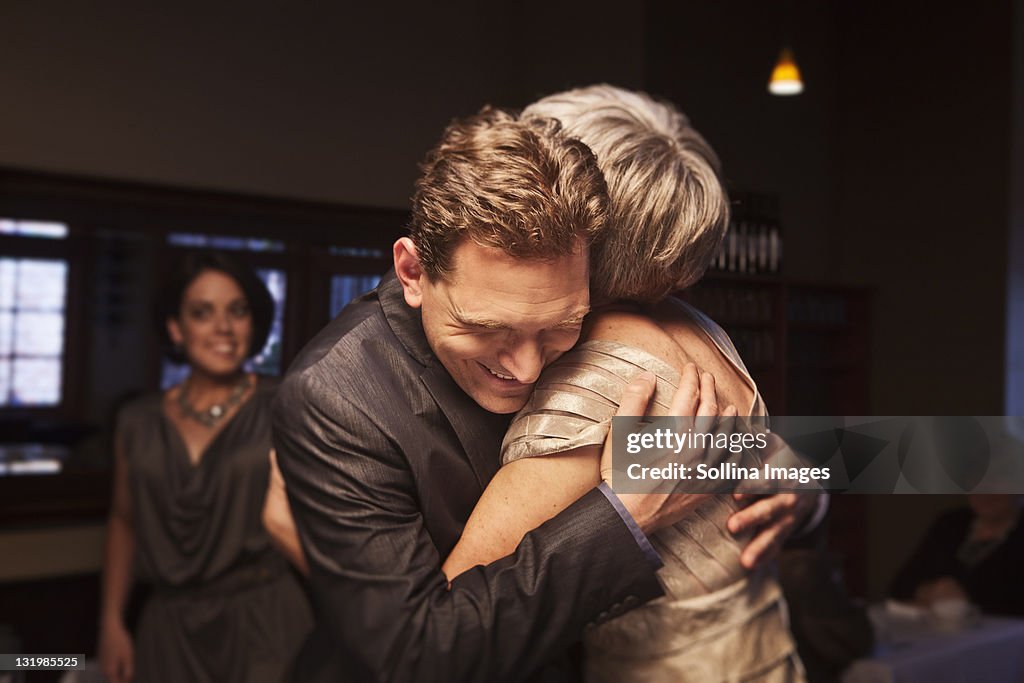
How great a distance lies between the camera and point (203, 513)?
1.53 m

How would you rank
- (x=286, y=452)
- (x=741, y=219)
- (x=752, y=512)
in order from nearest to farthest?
(x=286, y=452), (x=752, y=512), (x=741, y=219)

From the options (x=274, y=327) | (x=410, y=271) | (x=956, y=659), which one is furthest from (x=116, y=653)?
(x=956, y=659)

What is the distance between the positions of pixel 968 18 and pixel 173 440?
5.25 feet

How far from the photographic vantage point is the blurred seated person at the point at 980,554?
164 cm

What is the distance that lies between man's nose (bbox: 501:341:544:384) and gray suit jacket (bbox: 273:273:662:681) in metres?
0.08

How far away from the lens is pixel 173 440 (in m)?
1.51

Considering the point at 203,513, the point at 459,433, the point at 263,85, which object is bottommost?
the point at 203,513

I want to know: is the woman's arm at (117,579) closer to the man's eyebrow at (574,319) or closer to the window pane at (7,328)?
the window pane at (7,328)

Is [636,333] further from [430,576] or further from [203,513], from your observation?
[203,513]

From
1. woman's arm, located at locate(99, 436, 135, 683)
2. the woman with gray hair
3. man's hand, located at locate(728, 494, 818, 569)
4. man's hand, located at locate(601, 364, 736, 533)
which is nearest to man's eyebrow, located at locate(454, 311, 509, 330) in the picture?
the woman with gray hair

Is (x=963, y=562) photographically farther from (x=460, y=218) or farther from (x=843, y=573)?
(x=460, y=218)

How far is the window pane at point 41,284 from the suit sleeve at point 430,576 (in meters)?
0.48

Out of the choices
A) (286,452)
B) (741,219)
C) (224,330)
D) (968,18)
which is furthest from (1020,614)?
(224,330)

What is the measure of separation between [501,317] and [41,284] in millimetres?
771
